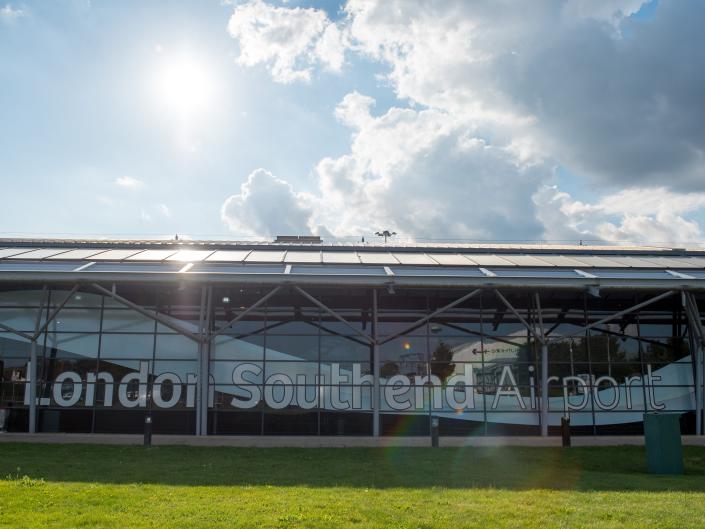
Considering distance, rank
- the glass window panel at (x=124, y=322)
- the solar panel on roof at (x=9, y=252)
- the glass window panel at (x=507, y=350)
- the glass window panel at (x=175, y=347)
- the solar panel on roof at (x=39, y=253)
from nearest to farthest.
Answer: the solar panel on roof at (x=39, y=253), the solar panel on roof at (x=9, y=252), the glass window panel at (x=175, y=347), the glass window panel at (x=124, y=322), the glass window panel at (x=507, y=350)

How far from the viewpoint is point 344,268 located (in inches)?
781

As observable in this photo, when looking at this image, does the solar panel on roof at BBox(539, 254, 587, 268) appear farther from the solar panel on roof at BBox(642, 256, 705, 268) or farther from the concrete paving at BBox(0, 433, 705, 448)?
the concrete paving at BBox(0, 433, 705, 448)

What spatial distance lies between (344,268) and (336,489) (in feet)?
32.9

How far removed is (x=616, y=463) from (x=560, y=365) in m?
6.99

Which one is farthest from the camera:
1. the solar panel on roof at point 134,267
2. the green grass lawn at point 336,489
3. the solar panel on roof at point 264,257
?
the solar panel on roof at point 264,257

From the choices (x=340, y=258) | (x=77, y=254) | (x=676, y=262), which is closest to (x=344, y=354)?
(x=340, y=258)

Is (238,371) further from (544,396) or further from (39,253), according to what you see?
(544,396)

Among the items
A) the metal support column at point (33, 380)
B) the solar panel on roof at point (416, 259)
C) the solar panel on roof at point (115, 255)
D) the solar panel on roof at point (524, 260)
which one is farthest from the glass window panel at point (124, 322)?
the solar panel on roof at point (524, 260)

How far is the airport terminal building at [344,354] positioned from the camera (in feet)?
67.9

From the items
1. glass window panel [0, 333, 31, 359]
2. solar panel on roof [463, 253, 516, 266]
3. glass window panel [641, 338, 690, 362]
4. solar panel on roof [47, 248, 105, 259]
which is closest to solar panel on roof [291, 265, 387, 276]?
solar panel on roof [463, 253, 516, 266]

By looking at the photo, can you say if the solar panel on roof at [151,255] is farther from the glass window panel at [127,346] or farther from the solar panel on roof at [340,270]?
the solar panel on roof at [340,270]

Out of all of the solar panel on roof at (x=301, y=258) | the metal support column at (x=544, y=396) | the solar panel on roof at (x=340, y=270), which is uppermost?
the solar panel on roof at (x=301, y=258)

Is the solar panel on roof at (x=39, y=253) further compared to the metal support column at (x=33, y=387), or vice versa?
the solar panel on roof at (x=39, y=253)

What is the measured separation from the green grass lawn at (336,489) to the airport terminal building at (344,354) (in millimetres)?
4867
